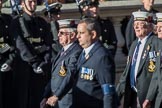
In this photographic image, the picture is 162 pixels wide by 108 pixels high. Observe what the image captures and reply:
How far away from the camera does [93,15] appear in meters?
8.68

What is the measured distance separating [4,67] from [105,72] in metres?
2.29

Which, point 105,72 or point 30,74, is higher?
point 105,72

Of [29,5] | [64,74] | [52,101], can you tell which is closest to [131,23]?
[29,5]

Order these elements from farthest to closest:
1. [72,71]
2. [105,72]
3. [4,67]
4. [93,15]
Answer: [93,15], [4,67], [72,71], [105,72]

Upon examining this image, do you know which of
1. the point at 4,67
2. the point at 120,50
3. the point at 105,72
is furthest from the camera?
the point at 120,50

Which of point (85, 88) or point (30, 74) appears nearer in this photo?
point (85, 88)

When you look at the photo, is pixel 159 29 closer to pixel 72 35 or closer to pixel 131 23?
pixel 72 35

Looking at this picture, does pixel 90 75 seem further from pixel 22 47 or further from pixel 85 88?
pixel 22 47

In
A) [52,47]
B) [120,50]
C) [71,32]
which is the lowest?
[120,50]

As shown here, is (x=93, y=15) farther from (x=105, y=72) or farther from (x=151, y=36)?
(x=105, y=72)

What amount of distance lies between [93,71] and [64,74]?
0.71m

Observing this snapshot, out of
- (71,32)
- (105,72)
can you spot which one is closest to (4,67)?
(71,32)

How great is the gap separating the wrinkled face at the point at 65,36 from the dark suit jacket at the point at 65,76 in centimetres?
9

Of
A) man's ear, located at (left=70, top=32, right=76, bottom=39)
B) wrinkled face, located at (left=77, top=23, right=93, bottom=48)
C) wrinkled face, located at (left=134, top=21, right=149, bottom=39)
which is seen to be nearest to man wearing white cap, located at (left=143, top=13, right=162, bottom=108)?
wrinkled face, located at (left=134, top=21, right=149, bottom=39)
